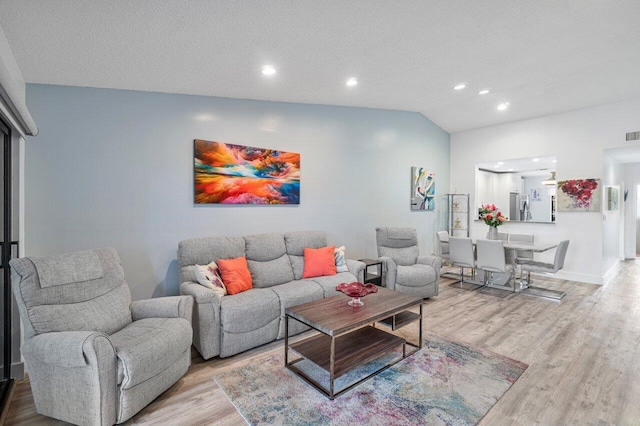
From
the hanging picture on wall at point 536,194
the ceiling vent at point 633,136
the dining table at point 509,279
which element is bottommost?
the dining table at point 509,279

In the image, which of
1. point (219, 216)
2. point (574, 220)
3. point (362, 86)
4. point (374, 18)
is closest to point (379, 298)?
point (219, 216)

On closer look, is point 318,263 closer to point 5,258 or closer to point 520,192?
point 5,258

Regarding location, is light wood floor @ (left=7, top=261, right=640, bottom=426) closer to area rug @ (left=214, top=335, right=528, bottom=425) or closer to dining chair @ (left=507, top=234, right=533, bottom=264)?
area rug @ (left=214, top=335, right=528, bottom=425)

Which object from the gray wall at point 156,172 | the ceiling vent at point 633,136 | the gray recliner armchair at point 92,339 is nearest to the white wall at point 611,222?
the ceiling vent at point 633,136

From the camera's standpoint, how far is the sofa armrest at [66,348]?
5.84 ft

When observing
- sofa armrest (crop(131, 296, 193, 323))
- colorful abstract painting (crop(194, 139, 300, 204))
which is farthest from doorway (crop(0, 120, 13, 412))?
colorful abstract painting (crop(194, 139, 300, 204))

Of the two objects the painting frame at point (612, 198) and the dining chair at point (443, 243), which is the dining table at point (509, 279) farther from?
the painting frame at point (612, 198)

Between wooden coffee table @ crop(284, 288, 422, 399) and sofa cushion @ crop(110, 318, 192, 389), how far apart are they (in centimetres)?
81

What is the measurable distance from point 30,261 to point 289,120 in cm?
312

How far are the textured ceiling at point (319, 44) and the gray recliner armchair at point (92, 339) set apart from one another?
5.36 feet

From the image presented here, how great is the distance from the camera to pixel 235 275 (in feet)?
10.4

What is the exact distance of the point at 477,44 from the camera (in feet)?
10.00

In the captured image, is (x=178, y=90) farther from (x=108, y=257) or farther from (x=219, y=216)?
(x=108, y=257)

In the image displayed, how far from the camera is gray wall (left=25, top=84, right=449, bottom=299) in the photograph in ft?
9.42
